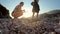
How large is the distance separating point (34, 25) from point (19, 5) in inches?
16.1

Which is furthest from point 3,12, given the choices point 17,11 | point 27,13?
point 27,13

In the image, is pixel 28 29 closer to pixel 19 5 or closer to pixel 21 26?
pixel 21 26

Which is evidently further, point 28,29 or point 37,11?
point 37,11

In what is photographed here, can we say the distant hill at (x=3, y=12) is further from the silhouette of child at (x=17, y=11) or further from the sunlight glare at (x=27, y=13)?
the sunlight glare at (x=27, y=13)

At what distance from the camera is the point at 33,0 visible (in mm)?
2584

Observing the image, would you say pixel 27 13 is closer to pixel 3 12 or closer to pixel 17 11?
pixel 17 11

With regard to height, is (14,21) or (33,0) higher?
(33,0)

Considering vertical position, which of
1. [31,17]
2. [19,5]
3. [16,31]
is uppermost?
[19,5]

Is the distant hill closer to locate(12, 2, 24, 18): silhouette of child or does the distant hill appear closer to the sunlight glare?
locate(12, 2, 24, 18): silhouette of child

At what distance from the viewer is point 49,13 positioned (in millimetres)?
2551

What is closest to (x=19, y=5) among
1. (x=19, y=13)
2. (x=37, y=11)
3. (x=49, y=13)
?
(x=19, y=13)

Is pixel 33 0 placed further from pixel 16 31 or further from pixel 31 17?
pixel 16 31

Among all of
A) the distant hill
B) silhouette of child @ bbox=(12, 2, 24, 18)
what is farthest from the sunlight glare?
the distant hill

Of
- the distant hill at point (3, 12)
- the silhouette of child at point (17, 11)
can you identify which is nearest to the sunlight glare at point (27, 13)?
the silhouette of child at point (17, 11)
